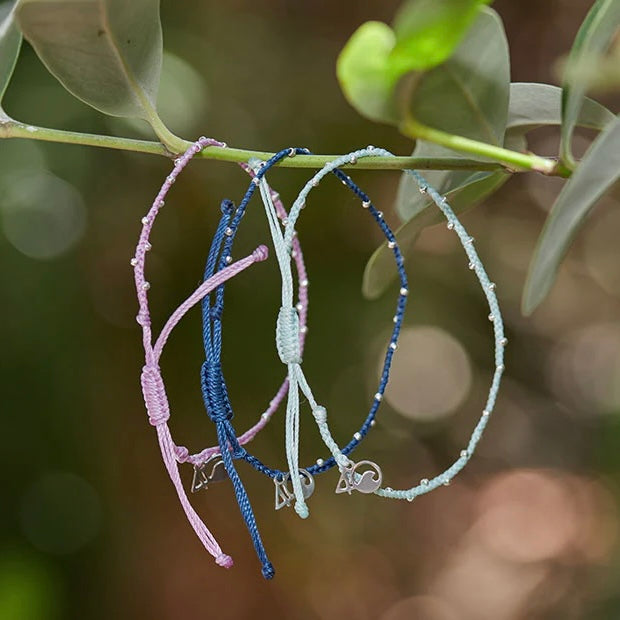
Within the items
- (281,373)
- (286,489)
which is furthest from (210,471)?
(281,373)

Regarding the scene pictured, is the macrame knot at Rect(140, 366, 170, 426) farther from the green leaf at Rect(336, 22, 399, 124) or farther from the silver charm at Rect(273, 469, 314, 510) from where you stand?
the green leaf at Rect(336, 22, 399, 124)

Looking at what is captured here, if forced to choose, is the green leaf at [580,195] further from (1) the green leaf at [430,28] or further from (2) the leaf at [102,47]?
(2) the leaf at [102,47]

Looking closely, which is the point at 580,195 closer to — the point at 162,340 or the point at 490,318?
the point at 490,318

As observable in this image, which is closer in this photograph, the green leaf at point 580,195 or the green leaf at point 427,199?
the green leaf at point 580,195

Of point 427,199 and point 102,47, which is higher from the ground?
point 102,47

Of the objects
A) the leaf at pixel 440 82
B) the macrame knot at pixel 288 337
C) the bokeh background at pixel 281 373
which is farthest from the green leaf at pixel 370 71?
the bokeh background at pixel 281 373

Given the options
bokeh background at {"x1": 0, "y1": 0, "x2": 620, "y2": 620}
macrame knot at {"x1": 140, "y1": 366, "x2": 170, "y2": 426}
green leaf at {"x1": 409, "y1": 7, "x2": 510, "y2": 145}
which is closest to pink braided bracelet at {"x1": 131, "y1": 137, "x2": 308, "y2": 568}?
macrame knot at {"x1": 140, "y1": 366, "x2": 170, "y2": 426}
